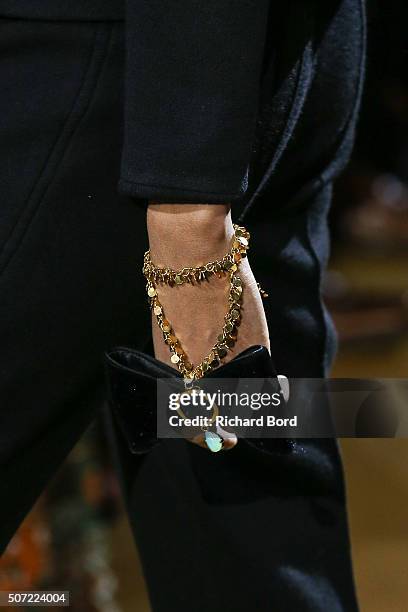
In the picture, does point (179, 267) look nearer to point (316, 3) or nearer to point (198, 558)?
point (316, 3)

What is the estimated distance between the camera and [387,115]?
114 inches

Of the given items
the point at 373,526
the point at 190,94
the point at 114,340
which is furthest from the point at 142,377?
the point at 373,526

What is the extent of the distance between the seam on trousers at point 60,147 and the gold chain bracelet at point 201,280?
0.08 m

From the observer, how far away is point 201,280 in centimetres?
63

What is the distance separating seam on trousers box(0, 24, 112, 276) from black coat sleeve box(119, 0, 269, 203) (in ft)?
0.11

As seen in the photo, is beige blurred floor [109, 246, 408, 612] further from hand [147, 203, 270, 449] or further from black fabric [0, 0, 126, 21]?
black fabric [0, 0, 126, 21]

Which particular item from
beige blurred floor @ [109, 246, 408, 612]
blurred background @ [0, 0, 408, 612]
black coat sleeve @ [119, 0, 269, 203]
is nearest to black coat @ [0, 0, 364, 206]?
black coat sleeve @ [119, 0, 269, 203]

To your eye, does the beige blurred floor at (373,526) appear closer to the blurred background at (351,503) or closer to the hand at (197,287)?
the blurred background at (351,503)

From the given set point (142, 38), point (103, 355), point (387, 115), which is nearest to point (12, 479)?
point (103, 355)

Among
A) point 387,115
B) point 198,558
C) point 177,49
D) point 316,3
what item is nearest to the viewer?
point 177,49

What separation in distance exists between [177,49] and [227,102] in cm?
4

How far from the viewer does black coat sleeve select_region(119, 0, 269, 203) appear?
58cm

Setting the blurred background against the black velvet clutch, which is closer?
the black velvet clutch

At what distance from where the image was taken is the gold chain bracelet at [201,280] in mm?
625
